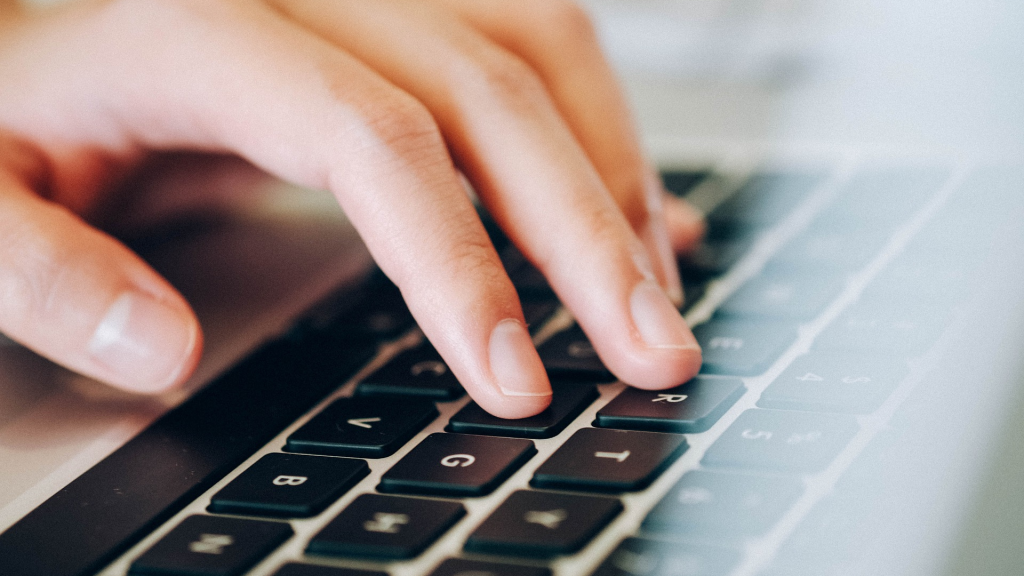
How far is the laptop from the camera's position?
346 millimetres

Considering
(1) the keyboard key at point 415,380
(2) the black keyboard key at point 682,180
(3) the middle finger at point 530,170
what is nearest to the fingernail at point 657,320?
(3) the middle finger at point 530,170

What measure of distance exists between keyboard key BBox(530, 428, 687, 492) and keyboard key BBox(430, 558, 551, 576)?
58 mm

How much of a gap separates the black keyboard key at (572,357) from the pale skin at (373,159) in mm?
14

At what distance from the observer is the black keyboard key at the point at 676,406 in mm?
418

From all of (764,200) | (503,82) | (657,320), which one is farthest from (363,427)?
(764,200)

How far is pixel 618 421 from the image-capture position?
A: 0.43 m

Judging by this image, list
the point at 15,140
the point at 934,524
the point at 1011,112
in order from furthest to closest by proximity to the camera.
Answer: the point at 1011,112 → the point at 15,140 → the point at 934,524

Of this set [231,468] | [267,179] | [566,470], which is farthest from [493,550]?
[267,179]

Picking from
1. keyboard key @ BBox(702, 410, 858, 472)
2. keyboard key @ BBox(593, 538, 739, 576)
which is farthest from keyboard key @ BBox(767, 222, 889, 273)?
keyboard key @ BBox(593, 538, 739, 576)

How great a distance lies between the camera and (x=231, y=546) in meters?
0.37

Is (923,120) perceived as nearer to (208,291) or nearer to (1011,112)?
(1011,112)

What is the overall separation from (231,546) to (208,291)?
356 millimetres

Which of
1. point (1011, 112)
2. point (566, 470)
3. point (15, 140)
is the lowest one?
point (1011, 112)

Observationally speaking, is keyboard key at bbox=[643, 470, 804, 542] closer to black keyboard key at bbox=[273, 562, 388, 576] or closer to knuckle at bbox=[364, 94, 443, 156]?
black keyboard key at bbox=[273, 562, 388, 576]
